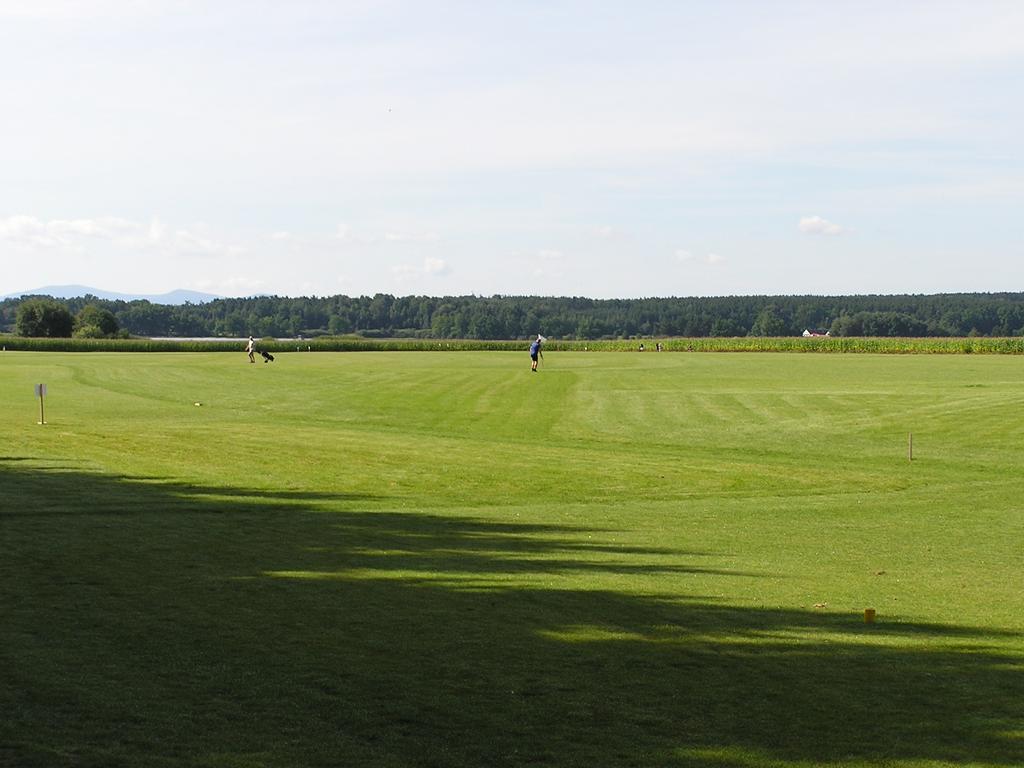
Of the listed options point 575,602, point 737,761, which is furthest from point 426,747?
point 575,602

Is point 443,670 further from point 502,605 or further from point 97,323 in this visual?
point 97,323

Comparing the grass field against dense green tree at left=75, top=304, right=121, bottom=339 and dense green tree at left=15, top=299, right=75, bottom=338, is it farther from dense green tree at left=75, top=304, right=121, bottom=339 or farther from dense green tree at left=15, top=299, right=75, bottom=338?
dense green tree at left=15, top=299, right=75, bottom=338

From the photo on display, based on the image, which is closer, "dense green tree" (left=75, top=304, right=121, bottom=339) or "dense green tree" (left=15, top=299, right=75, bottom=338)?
"dense green tree" (left=75, top=304, right=121, bottom=339)

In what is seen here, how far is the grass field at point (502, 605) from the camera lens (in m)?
8.59

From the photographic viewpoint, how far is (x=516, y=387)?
64500 mm

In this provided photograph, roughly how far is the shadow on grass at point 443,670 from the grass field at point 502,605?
0.04 meters

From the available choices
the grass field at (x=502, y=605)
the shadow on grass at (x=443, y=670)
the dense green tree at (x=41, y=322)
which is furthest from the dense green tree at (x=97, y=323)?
the shadow on grass at (x=443, y=670)

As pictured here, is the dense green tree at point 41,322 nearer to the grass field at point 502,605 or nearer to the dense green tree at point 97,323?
the dense green tree at point 97,323

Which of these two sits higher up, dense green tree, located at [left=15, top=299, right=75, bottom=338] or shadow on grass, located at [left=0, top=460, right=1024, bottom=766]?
dense green tree, located at [left=15, top=299, right=75, bottom=338]

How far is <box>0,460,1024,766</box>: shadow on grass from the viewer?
27.3 ft

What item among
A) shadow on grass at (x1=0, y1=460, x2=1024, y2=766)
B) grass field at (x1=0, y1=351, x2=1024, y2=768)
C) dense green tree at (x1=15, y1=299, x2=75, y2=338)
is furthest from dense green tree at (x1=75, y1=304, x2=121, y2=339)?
shadow on grass at (x1=0, y1=460, x2=1024, y2=766)

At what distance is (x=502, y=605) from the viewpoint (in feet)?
43.4

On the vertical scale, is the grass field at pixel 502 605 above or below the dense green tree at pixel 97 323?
below

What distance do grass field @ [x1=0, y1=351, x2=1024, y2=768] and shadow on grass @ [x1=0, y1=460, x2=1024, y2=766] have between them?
0.12ft
